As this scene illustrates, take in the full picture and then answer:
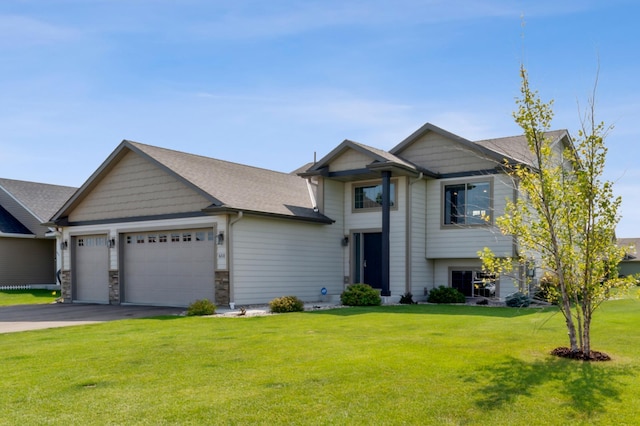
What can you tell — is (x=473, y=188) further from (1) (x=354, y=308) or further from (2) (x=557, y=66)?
(2) (x=557, y=66)

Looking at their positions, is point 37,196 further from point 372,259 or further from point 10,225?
point 372,259

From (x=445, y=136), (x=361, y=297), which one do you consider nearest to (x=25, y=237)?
(x=361, y=297)

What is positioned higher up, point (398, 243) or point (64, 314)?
point (398, 243)

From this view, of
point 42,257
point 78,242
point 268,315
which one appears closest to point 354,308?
point 268,315

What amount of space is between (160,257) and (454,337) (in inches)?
497

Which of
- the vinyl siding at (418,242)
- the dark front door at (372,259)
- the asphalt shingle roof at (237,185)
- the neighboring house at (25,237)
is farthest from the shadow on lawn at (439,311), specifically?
the neighboring house at (25,237)

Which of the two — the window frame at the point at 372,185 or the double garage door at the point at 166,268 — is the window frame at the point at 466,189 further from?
the double garage door at the point at 166,268

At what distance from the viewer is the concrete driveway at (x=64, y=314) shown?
14425 millimetres

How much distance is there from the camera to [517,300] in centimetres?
1716

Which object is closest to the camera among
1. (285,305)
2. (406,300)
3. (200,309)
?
(200,309)

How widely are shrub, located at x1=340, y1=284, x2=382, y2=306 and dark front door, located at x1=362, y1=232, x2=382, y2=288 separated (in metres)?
2.79

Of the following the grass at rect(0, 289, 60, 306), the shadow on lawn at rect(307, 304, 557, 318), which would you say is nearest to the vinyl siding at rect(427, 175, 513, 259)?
the shadow on lawn at rect(307, 304, 557, 318)

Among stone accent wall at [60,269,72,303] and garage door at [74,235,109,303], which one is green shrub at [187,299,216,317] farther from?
stone accent wall at [60,269,72,303]

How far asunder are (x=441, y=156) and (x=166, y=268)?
10713 mm
